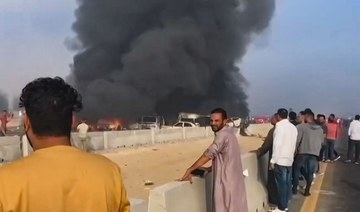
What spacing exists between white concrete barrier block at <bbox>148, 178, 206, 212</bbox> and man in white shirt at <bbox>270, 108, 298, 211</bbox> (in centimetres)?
267

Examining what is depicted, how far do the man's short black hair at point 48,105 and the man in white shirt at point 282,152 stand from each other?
6278mm

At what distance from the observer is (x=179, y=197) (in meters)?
4.77

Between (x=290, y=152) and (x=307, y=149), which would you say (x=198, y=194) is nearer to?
(x=290, y=152)

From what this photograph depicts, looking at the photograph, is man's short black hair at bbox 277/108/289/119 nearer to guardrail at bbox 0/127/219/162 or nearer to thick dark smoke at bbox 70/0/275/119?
guardrail at bbox 0/127/219/162

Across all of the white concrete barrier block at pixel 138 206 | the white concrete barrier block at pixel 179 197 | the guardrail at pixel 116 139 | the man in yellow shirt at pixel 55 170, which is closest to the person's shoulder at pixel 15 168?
the man in yellow shirt at pixel 55 170

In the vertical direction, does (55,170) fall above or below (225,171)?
A: above

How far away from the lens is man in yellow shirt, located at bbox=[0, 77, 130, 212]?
1.95 m

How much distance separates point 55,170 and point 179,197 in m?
2.85

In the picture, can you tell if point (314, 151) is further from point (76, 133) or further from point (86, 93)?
point (86, 93)

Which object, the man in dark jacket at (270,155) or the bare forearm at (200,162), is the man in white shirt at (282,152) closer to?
the man in dark jacket at (270,155)

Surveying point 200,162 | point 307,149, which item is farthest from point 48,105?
point 307,149

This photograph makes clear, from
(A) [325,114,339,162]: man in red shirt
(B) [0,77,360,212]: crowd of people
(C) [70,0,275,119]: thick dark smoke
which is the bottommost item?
(A) [325,114,339,162]: man in red shirt

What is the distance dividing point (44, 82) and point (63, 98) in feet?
0.32

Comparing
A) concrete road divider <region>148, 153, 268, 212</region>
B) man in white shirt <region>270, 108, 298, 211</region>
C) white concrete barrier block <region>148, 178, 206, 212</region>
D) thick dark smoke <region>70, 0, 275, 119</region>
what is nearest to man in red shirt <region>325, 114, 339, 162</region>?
concrete road divider <region>148, 153, 268, 212</region>
